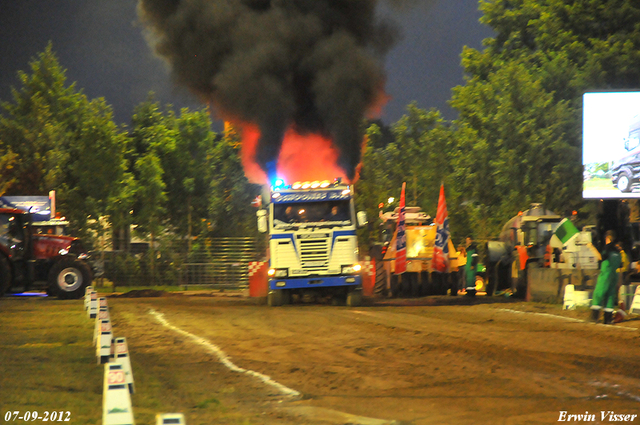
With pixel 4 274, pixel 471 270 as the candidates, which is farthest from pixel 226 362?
pixel 471 270

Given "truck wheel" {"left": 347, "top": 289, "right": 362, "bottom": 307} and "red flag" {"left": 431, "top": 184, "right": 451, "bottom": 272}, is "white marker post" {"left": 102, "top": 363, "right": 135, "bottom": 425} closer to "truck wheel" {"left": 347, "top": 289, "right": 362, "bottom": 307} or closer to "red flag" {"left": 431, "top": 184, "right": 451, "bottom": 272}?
"truck wheel" {"left": 347, "top": 289, "right": 362, "bottom": 307}

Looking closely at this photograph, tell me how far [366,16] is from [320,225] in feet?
37.7

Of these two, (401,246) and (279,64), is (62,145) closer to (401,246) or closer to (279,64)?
(279,64)

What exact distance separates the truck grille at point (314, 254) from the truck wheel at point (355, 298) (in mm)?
1097

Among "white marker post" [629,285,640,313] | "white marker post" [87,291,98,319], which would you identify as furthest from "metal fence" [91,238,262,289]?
"white marker post" [629,285,640,313]

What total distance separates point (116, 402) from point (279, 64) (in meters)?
21.6

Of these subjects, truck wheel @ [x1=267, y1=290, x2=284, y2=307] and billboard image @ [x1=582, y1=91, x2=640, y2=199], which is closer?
truck wheel @ [x1=267, y1=290, x2=284, y2=307]

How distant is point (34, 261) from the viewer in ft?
70.8

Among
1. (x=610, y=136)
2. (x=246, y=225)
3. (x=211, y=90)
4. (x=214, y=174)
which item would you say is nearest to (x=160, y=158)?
(x=214, y=174)

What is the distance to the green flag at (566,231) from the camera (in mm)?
19938

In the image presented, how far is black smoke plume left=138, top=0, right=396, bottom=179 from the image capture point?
25.0m

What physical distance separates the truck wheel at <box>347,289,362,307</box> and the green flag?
5.58 m

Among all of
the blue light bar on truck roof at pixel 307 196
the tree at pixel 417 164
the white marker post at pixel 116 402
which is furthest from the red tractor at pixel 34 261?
the tree at pixel 417 164

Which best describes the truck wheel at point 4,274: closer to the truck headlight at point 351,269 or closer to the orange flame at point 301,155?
the orange flame at point 301,155
